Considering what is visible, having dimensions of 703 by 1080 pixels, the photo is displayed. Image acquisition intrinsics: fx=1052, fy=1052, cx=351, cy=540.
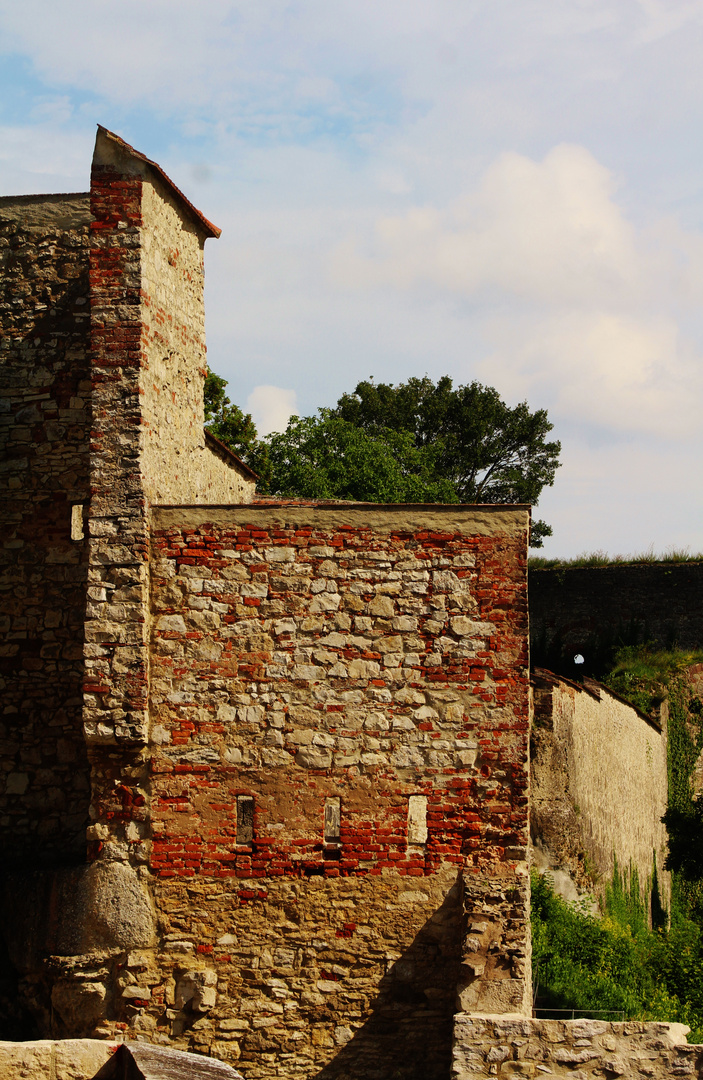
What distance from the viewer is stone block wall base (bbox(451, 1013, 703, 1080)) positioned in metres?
6.43

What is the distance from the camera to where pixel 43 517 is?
Answer: 856 centimetres

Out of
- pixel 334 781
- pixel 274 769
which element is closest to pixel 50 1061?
pixel 274 769

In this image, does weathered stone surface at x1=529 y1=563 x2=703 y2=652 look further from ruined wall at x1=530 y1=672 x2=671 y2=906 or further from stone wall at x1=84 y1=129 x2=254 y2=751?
stone wall at x1=84 y1=129 x2=254 y2=751

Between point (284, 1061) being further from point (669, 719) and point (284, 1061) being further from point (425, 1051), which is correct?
point (669, 719)

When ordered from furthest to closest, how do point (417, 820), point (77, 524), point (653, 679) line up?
point (653, 679) < point (77, 524) < point (417, 820)

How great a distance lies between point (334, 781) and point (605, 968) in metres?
4.98

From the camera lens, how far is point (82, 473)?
337 inches

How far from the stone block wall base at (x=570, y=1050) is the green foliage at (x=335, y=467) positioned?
1478 centimetres

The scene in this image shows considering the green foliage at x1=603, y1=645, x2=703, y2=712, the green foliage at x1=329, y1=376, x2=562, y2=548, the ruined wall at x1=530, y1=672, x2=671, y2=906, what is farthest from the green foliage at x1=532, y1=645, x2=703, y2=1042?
the green foliage at x1=329, y1=376, x2=562, y2=548

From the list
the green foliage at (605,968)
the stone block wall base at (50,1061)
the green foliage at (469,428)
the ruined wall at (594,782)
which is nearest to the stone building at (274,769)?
the stone block wall base at (50,1061)

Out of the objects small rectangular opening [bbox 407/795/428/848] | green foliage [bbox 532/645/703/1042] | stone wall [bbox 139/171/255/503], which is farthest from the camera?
green foliage [bbox 532/645/703/1042]

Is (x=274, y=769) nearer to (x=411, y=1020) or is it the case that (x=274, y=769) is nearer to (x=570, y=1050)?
(x=411, y=1020)

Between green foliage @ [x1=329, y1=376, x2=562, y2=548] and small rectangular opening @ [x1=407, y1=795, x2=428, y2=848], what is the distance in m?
29.1

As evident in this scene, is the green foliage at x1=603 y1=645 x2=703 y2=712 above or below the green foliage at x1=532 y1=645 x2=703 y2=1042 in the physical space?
above
